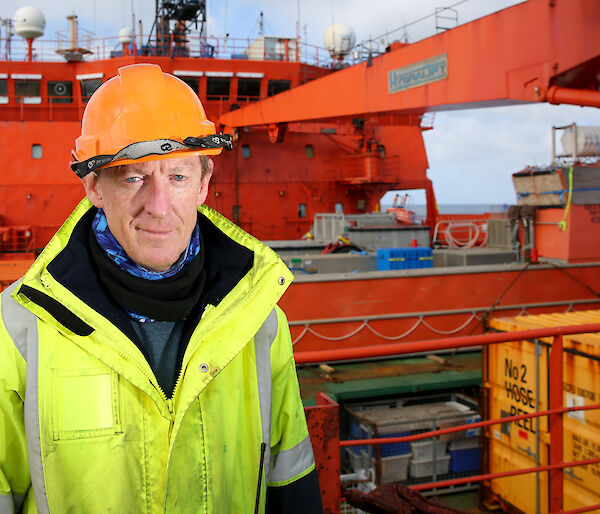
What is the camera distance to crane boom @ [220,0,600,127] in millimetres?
5898

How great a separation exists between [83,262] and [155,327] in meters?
0.27

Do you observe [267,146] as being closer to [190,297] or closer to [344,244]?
[344,244]

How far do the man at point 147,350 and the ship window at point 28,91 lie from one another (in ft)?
51.4

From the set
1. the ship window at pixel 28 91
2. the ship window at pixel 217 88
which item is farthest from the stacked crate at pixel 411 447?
the ship window at pixel 28 91

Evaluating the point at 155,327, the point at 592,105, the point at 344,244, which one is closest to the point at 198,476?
the point at 155,327

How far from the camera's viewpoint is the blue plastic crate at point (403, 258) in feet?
34.3

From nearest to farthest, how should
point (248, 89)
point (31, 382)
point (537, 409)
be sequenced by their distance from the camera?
point (31, 382), point (537, 409), point (248, 89)

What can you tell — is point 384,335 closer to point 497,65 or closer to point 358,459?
point 358,459

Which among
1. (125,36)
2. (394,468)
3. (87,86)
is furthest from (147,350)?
(125,36)

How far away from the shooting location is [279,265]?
178cm

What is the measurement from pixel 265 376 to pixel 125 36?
62.1 ft

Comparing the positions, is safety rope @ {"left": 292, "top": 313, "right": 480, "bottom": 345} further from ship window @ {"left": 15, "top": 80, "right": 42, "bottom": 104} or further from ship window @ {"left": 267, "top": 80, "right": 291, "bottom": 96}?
ship window @ {"left": 15, "top": 80, "right": 42, "bottom": 104}

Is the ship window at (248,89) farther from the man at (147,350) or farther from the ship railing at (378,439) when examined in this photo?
the man at (147,350)

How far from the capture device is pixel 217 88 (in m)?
16.3
